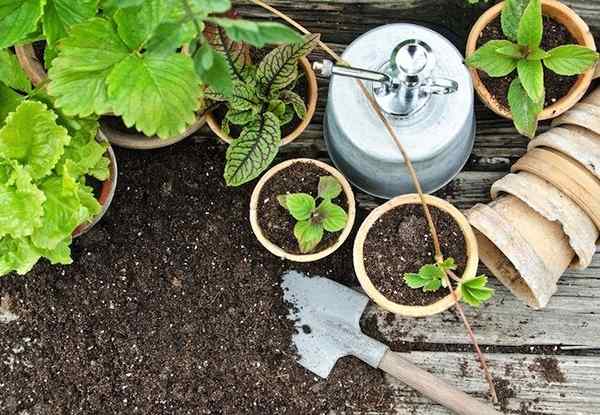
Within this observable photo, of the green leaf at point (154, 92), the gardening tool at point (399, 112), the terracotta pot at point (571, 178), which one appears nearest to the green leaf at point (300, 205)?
the gardening tool at point (399, 112)

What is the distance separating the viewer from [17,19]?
1.33m

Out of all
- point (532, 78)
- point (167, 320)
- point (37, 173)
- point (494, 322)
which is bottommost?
point (167, 320)

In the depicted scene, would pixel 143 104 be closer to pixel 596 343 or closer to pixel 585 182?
pixel 585 182

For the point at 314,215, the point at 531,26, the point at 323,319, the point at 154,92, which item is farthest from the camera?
the point at 323,319

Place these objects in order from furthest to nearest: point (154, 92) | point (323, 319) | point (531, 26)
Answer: point (323, 319) → point (531, 26) → point (154, 92)

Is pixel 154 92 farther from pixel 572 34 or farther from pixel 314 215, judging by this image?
pixel 572 34

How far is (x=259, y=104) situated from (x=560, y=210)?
525 millimetres

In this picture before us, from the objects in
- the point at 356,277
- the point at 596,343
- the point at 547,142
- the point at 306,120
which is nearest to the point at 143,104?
the point at 306,120

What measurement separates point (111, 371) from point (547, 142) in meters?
0.87

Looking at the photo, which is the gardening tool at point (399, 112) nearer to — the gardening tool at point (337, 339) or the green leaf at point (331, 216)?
the green leaf at point (331, 216)

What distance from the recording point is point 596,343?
1.64 m

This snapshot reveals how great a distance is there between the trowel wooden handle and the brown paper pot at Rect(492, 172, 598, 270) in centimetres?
30

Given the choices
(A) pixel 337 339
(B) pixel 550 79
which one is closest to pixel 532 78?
(B) pixel 550 79

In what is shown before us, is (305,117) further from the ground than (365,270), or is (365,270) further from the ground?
(305,117)
